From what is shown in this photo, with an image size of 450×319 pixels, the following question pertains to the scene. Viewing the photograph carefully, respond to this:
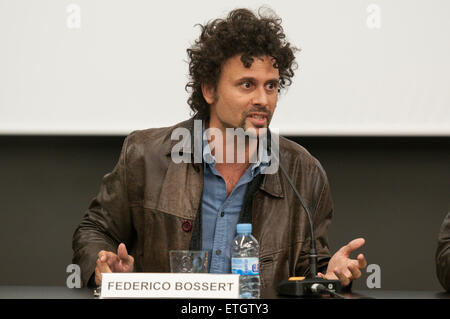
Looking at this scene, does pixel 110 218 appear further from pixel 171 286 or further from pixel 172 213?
pixel 171 286

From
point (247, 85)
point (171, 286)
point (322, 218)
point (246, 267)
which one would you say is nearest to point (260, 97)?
point (247, 85)

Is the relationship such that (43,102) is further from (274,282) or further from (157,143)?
(274,282)

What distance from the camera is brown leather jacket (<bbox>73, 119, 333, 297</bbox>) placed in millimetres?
2051

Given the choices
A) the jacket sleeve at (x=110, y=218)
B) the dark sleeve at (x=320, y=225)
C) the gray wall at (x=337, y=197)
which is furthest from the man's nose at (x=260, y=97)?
the gray wall at (x=337, y=197)

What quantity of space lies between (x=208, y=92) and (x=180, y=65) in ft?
2.10

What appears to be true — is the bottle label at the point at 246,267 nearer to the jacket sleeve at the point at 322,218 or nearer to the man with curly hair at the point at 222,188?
the man with curly hair at the point at 222,188

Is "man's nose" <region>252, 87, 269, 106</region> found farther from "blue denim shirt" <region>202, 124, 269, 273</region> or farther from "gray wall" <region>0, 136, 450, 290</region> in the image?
"gray wall" <region>0, 136, 450, 290</region>

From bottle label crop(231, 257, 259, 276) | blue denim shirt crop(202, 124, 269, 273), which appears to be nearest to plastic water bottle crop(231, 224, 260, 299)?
bottle label crop(231, 257, 259, 276)

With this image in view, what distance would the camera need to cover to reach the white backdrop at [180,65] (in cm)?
286

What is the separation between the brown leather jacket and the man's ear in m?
0.14

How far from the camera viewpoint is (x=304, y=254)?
2107 millimetres

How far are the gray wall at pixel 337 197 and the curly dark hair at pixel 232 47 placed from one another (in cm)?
78
